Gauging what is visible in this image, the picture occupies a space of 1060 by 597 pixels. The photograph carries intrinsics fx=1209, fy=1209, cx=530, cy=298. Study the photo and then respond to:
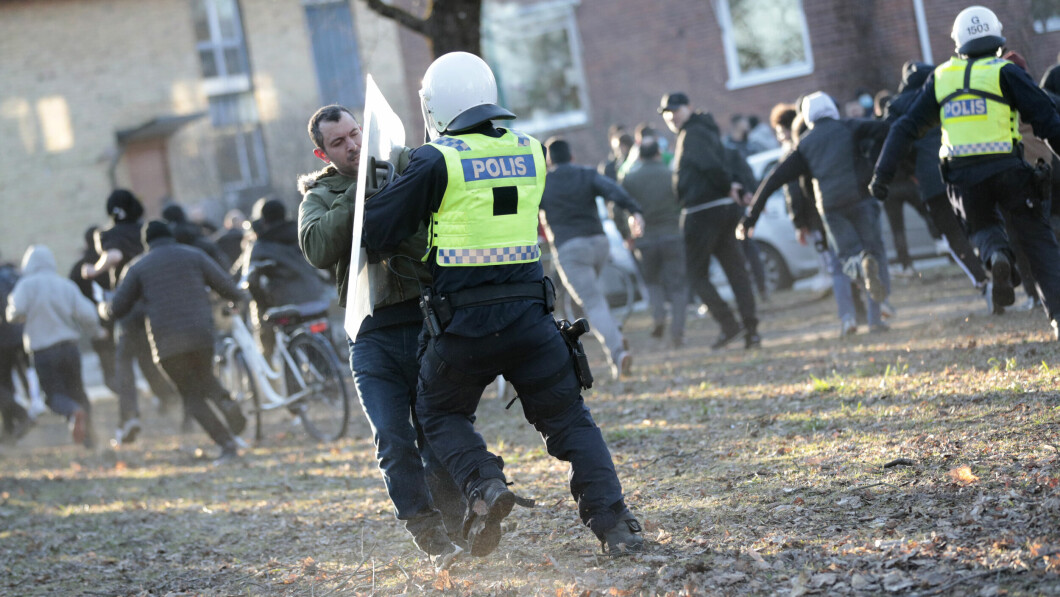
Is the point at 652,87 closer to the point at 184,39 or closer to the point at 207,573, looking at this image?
the point at 184,39

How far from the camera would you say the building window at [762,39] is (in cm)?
2348

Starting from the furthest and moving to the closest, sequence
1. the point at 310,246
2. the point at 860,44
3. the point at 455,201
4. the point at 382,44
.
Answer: the point at 382,44 < the point at 860,44 < the point at 310,246 < the point at 455,201

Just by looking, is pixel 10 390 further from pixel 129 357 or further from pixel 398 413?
pixel 398 413

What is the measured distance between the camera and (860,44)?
75.5ft

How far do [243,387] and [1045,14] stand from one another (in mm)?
13984

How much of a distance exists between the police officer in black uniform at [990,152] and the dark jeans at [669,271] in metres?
4.73

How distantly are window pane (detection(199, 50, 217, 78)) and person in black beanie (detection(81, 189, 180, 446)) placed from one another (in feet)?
57.1

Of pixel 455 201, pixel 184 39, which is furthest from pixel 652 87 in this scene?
pixel 455 201

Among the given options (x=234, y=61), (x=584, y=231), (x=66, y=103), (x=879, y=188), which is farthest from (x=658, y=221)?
(x=66, y=103)

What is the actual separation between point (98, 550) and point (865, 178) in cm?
670

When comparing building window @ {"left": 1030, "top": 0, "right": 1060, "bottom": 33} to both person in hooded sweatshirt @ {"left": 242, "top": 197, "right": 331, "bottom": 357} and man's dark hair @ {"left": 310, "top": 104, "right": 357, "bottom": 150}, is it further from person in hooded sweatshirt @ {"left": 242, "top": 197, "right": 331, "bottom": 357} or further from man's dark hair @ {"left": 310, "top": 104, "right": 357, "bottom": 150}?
man's dark hair @ {"left": 310, "top": 104, "right": 357, "bottom": 150}

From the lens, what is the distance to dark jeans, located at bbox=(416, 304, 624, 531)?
4.59 m

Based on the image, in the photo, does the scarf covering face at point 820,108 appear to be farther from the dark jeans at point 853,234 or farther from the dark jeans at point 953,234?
the dark jeans at point 953,234

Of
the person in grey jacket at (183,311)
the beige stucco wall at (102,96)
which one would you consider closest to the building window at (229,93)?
the beige stucco wall at (102,96)
